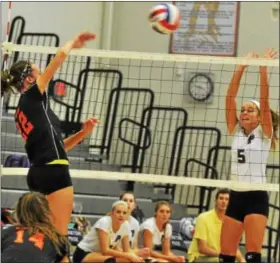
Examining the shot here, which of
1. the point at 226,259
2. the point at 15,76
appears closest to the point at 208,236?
the point at 226,259

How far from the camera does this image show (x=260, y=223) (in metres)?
5.75

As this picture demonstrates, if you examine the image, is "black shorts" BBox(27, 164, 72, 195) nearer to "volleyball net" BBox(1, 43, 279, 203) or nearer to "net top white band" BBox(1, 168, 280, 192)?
"net top white band" BBox(1, 168, 280, 192)

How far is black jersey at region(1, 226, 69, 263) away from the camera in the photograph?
4770 millimetres

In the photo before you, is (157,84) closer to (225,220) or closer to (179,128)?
(179,128)

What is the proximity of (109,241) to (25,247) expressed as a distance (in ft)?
7.95

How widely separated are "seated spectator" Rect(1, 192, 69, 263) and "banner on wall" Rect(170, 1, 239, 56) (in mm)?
6001

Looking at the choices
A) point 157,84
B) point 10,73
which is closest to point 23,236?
point 10,73

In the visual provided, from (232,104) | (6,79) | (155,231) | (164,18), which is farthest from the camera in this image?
(155,231)

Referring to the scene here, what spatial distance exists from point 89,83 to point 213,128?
188 centimetres

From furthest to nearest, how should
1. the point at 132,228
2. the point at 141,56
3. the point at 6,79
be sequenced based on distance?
the point at 132,228 → the point at 141,56 → the point at 6,79

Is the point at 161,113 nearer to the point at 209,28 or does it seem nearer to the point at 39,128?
the point at 209,28

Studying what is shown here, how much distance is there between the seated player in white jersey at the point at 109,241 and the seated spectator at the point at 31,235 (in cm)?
211

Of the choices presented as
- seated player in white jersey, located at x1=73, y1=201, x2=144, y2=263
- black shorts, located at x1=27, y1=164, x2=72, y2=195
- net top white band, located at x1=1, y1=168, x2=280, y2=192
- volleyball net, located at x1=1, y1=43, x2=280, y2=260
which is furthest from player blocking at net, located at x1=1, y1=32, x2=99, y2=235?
volleyball net, located at x1=1, y1=43, x2=280, y2=260

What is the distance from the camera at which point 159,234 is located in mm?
7598
